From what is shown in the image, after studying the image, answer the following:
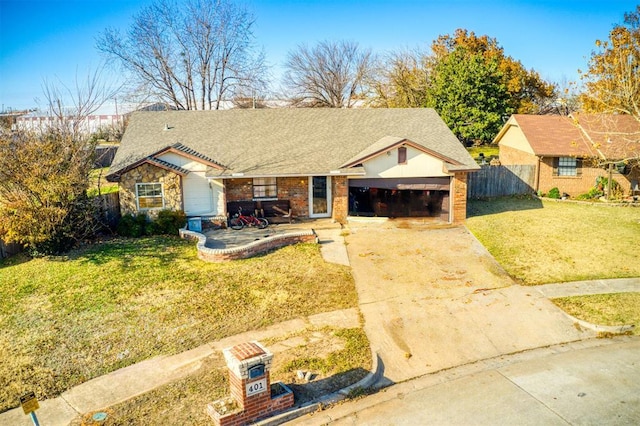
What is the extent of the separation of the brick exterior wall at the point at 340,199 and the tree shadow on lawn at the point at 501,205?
585 centimetres

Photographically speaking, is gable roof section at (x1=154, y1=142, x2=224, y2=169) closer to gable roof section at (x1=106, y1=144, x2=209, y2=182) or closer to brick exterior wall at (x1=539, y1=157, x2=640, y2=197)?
gable roof section at (x1=106, y1=144, x2=209, y2=182)

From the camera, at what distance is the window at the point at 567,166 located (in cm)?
2692

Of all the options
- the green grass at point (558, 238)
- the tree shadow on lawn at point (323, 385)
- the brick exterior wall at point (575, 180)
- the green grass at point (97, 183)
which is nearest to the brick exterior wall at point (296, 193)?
the green grass at point (558, 238)

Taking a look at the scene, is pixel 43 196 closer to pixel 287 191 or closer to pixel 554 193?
pixel 287 191

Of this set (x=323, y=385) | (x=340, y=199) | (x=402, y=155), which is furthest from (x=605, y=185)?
(x=323, y=385)

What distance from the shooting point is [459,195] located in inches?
837

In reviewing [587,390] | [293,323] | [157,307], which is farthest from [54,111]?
[587,390]

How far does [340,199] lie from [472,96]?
18.3m

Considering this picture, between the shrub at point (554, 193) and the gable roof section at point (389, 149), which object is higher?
the gable roof section at point (389, 149)

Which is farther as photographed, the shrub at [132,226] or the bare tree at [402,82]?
the bare tree at [402,82]

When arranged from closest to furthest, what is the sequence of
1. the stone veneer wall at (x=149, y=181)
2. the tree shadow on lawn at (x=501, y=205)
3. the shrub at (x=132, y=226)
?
the shrub at (x=132, y=226) < the stone veneer wall at (x=149, y=181) < the tree shadow on lawn at (x=501, y=205)

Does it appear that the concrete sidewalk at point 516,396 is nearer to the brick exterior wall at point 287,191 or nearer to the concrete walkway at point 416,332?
the concrete walkway at point 416,332

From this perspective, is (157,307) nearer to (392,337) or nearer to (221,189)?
(392,337)

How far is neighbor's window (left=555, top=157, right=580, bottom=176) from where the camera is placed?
88.3 ft
